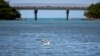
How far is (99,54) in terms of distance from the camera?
106ft

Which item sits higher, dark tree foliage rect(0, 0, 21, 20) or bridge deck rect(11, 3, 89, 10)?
dark tree foliage rect(0, 0, 21, 20)

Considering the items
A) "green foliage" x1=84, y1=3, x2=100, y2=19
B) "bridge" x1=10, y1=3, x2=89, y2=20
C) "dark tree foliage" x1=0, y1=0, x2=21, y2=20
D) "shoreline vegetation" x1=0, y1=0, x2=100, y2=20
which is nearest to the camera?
"dark tree foliage" x1=0, y1=0, x2=21, y2=20

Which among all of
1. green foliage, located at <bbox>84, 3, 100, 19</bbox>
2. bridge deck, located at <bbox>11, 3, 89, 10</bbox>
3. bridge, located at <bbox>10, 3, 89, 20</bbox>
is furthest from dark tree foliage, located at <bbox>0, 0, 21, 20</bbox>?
bridge deck, located at <bbox>11, 3, 89, 10</bbox>

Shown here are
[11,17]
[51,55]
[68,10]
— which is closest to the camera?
[51,55]

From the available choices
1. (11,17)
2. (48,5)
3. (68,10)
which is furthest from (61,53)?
(48,5)

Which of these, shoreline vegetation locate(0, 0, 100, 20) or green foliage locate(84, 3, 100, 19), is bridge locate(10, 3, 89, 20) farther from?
shoreline vegetation locate(0, 0, 100, 20)

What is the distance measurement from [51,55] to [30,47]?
5.62m

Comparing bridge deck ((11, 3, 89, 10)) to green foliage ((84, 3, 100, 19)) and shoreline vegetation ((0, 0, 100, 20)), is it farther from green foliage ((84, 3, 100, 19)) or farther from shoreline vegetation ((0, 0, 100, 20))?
green foliage ((84, 3, 100, 19))

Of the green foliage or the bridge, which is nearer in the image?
the green foliage

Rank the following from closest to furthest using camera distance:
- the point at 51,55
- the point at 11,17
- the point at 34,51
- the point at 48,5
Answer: the point at 51,55
the point at 34,51
the point at 11,17
the point at 48,5

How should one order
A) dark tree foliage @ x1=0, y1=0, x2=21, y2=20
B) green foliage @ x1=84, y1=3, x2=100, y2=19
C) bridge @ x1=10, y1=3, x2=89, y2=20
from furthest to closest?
bridge @ x1=10, y1=3, x2=89, y2=20 < green foliage @ x1=84, y1=3, x2=100, y2=19 < dark tree foliage @ x1=0, y1=0, x2=21, y2=20

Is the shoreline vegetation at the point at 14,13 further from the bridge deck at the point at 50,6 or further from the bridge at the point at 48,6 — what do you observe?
the bridge deck at the point at 50,6

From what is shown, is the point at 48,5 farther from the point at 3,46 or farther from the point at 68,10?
the point at 3,46

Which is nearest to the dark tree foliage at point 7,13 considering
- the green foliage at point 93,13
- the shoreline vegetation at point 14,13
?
the shoreline vegetation at point 14,13
